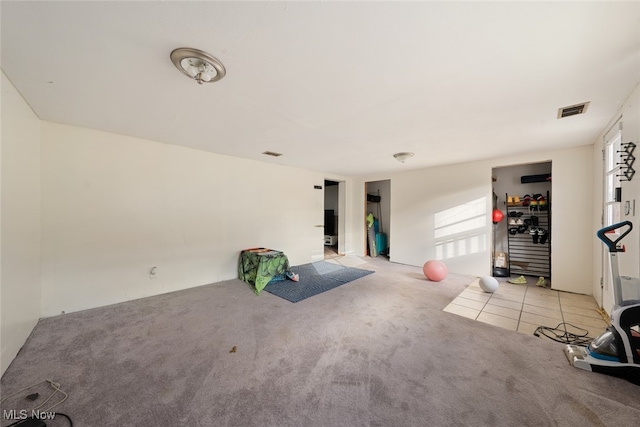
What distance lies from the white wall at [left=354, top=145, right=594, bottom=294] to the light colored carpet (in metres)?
2.21

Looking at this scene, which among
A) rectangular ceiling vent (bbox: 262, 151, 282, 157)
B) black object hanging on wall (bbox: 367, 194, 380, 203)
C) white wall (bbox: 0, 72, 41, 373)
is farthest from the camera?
black object hanging on wall (bbox: 367, 194, 380, 203)

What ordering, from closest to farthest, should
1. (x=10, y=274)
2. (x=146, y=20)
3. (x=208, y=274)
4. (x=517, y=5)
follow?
(x=517, y=5), (x=146, y=20), (x=10, y=274), (x=208, y=274)

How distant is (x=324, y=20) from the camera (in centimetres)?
117

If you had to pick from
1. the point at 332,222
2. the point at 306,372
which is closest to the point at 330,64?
the point at 306,372

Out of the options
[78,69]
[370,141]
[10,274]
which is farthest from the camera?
[370,141]

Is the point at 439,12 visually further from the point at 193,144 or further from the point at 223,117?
the point at 193,144

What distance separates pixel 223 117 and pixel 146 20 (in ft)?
3.92

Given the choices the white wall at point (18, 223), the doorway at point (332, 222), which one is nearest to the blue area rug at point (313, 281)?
the doorway at point (332, 222)

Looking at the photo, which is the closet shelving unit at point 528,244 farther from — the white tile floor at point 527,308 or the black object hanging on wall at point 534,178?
the white tile floor at point 527,308

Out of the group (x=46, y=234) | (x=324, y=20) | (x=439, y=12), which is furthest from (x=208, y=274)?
(x=439, y=12)

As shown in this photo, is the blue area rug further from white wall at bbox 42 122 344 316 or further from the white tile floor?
the white tile floor

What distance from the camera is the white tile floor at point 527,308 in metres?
2.45

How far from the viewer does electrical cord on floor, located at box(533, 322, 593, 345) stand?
2107mm

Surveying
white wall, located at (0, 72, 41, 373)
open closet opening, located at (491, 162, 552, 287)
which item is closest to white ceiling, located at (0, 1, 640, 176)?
white wall, located at (0, 72, 41, 373)
